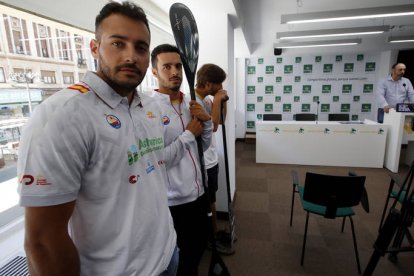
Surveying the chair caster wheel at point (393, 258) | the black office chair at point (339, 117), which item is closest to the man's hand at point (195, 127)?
the chair caster wheel at point (393, 258)

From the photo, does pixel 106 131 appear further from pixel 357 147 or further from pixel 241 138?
pixel 241 138

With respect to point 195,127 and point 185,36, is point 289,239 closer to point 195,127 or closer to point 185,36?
point 195,127

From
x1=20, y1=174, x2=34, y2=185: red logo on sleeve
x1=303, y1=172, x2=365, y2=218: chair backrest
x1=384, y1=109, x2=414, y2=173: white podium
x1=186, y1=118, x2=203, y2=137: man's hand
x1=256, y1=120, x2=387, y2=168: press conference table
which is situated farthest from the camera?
x1=256, y1=120, x2=387, y2=168: press conference table

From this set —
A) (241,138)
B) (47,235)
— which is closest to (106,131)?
(47,235)

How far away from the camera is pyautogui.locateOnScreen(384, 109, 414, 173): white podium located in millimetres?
3947

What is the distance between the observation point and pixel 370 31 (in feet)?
12.3

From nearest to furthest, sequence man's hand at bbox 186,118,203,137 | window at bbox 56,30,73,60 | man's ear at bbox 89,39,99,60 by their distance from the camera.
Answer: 1. man's ear at bbox 89,39,99,60
2. man's hand at bbox 186,118,203,137
3. window at bbox 56,30,73,60

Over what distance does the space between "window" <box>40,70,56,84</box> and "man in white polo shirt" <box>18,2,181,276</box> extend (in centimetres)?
89

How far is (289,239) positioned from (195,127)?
70.7 inches

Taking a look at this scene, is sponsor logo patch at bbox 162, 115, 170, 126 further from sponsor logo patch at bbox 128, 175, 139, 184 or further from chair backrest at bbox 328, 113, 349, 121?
chair backrest at bbox 328, 113, 349, 121

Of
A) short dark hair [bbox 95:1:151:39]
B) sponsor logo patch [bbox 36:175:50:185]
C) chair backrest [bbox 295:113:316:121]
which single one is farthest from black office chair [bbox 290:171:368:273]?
chair backrest [bbox 295:113:316:121]

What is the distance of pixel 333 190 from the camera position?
1880mm

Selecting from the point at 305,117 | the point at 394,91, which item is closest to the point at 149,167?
the point at 394,91

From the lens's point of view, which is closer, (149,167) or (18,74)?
(149,167)
